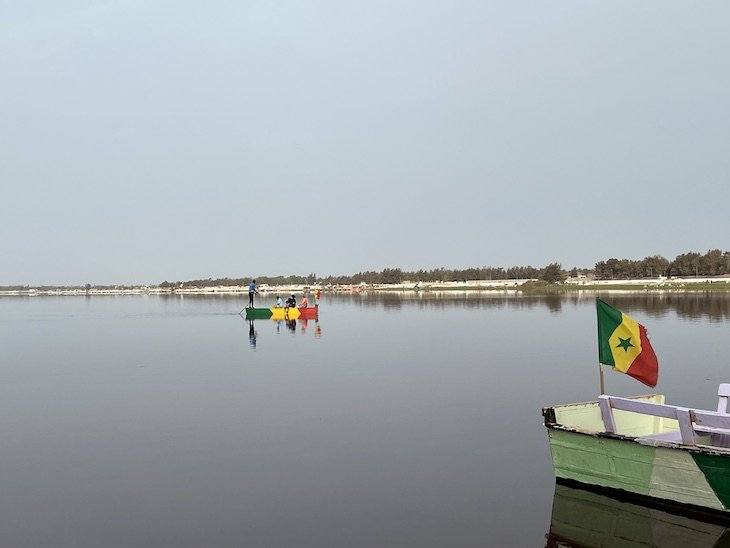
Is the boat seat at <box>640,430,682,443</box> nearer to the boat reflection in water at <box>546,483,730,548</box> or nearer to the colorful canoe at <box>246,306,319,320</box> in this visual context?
the boat reflection in water at <box>546,483,730,548</box>

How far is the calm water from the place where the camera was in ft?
41.7

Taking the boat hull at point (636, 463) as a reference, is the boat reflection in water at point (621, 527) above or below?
below

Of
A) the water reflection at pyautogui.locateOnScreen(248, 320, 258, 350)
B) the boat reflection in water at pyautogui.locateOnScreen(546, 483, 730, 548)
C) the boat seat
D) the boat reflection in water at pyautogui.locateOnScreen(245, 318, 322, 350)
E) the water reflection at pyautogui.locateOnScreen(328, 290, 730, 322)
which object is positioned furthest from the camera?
the water reflection at pyautogui.locateOnScreen(328, 290, 730, 322)

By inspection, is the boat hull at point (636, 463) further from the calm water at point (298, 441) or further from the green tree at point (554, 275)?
the green tree at point (554, 275)

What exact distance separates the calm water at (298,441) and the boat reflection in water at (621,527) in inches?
13.4

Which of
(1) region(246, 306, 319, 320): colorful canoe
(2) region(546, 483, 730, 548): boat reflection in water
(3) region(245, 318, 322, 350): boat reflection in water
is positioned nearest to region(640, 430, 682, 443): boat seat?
(2) region(546, 483, 730, 548): boat reflection in water

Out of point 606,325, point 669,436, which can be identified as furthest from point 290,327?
point 669,436

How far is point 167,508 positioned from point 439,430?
812cm

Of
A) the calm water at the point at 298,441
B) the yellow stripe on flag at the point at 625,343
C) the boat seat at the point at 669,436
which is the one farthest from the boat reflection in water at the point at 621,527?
the yellow stripe on flag at the point at 625,343

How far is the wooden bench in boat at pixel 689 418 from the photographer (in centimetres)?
1204

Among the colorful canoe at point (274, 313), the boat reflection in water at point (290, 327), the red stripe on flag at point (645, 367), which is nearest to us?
the red stripe on flag at point (645, 367)

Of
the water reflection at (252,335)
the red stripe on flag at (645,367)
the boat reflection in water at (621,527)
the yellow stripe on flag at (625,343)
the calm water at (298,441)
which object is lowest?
the boat reflection in water at (621,527)

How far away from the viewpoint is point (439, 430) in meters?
19.5

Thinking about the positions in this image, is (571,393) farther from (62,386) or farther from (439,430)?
(62,386)
